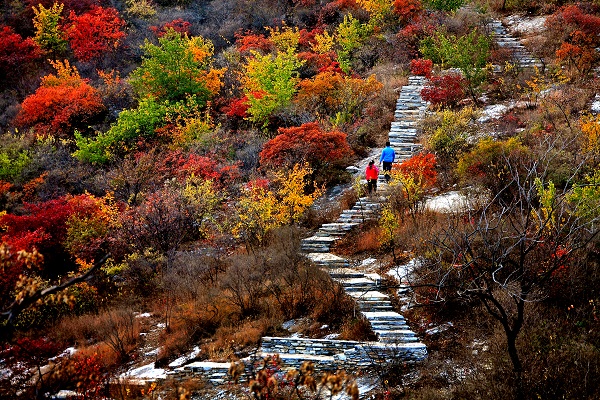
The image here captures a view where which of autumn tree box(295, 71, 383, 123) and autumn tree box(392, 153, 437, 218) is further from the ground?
autumn tree box(295, 71, 383, 123)

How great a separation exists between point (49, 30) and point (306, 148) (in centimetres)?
2119

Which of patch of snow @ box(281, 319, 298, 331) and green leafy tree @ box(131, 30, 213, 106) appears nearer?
patch of snow @ box(281, 319, 298, 331)

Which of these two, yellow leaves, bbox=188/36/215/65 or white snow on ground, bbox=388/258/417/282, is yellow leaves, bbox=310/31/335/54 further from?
white snow on ground, bbox=388/258/417/282

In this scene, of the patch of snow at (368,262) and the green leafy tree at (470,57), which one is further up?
the green leafy tree at (470,57)

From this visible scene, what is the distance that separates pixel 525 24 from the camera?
83.8 feet

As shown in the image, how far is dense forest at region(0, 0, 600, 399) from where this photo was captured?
8672 mm

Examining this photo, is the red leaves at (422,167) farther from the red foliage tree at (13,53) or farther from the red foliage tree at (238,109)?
the red foliage tree at (13,53)

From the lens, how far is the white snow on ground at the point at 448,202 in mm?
13448

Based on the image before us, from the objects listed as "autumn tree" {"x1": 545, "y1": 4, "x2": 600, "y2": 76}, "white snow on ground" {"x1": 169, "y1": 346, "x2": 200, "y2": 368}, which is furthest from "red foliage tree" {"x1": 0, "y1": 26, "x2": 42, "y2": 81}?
"autumn tree" {"x1": 545, "y1": 4, "x2": 600, "y2": 76}

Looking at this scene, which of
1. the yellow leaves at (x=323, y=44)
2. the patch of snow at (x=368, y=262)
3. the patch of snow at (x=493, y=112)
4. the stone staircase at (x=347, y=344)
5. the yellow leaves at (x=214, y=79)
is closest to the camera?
the stone staircase at (x=347, y=344)

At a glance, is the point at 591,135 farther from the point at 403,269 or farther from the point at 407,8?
the point at 407,8

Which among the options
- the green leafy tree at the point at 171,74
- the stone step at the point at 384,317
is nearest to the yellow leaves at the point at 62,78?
the green leafy tree at the point at 171,74

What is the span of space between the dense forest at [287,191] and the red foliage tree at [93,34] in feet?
0.44

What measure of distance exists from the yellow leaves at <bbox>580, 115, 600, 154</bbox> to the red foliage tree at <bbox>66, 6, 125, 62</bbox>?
1024 inches
